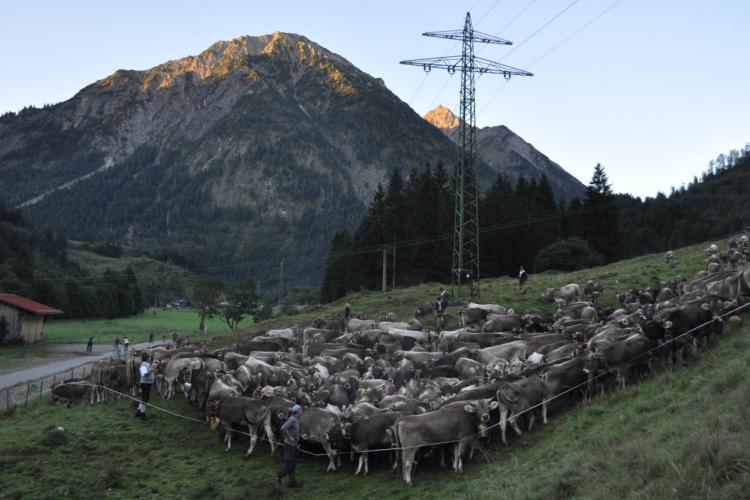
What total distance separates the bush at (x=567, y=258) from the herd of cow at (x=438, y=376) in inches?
1255

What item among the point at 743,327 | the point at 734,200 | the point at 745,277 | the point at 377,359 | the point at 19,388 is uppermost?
the point at 734,200

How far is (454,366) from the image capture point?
24062mm

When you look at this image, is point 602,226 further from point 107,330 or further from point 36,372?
point 107,330

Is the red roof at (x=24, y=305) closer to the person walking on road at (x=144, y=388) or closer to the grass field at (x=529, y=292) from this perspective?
the grass field at (x=529, y=292)

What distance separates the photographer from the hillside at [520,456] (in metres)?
10.1

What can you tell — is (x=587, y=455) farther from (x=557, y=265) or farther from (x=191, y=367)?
(x=557, y=265)

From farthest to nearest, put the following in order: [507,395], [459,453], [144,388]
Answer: [144,388] → [507,395] → [459,453]

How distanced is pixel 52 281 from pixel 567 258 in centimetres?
8776

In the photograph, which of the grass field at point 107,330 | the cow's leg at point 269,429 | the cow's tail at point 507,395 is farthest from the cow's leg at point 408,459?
the grass field at point 107,330

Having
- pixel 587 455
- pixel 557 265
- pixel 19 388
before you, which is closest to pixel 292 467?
pixel 587 455

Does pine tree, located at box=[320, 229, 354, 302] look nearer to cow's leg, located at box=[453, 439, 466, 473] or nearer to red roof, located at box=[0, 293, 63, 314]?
red roof, located at box=[0, 293, 63, 314]

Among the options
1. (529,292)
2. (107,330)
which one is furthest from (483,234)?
(107,330)

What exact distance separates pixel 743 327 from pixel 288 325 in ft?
108

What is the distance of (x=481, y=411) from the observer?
51.4 feet
